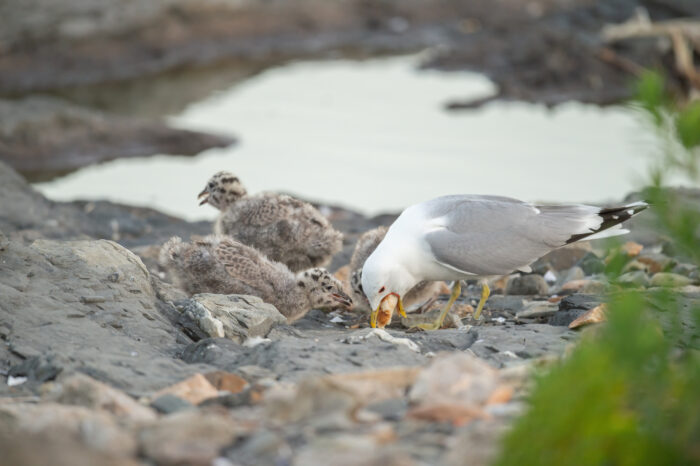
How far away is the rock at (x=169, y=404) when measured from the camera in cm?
429

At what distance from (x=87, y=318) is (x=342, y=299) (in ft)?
6.29

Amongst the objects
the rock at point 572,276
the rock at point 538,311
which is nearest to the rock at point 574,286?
the rock at point 572,276

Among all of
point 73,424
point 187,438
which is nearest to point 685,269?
point 187,438

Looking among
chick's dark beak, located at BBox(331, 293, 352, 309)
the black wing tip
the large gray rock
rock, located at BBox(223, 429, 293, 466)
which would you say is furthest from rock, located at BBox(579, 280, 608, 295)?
rock, located at BBox(223, 429, 293, 466)

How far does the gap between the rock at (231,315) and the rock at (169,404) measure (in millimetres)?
1275

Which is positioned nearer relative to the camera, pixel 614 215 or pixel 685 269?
pixel 614 215

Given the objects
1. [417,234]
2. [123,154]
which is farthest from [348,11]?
[417,234]

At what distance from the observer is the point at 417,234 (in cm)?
643

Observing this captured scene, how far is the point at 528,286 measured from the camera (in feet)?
24.6

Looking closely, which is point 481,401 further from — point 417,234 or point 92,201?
point 92,201

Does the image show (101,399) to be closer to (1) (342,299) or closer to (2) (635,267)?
(1) (342,299)

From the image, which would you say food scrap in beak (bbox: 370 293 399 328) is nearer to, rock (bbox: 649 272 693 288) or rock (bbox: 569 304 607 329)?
rock (bbox: 569 304 607 329)

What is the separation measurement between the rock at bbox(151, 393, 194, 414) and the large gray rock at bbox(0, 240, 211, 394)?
39 centimetres

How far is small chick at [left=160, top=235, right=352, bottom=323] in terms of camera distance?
6703 mm
